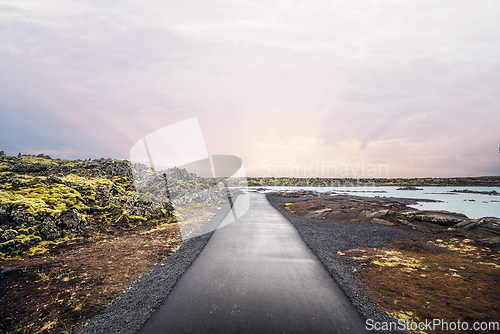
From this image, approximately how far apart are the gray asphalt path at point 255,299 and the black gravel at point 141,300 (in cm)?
26

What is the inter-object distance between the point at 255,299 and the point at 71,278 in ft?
22.5

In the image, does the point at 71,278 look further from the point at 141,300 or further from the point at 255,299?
the point at 255,299

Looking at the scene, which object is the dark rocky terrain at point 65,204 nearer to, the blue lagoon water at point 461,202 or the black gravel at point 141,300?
the black gravel at point 141,300

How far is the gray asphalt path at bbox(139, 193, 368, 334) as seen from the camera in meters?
4.60

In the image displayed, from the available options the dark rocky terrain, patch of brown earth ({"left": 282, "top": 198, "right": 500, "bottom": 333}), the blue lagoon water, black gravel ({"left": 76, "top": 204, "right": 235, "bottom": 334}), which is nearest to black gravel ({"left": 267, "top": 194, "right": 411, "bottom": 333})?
patch of brown earth ({"left": 282, "top": 198, "right": 500, "bottom": 333})

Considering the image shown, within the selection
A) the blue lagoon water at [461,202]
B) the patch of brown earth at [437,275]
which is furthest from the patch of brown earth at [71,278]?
the blue lagoon water at [461,202]

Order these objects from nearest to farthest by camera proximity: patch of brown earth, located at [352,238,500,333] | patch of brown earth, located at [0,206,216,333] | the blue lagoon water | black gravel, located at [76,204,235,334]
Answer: black gravel, located at [76,204,235,334], patch of brown earth, located at [0,206,216,333], patch of brown earth, located at [352,238,500,333], the blue lagoon water

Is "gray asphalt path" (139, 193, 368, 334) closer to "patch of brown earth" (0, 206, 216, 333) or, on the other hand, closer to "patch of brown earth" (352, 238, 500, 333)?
"patch of brown earth" (352, 238, 500, 333)

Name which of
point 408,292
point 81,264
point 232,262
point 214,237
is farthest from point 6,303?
point 408,292

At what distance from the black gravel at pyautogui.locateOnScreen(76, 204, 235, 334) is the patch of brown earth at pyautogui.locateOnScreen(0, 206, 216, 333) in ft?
1.24

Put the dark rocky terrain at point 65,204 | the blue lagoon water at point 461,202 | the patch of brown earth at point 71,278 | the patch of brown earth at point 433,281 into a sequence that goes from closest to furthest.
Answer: the patch of brown earth at point 71,278 → the patch of brown earth at point 433,281 → the dark rocky terrain at point 65,204 → the blue lagoon water at point 461,202

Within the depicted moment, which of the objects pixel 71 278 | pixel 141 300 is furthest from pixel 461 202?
pixel 71 278

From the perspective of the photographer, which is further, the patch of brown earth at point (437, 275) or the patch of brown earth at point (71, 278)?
the patch of brown earth at point (437, 275)

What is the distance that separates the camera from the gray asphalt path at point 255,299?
15.1ft
